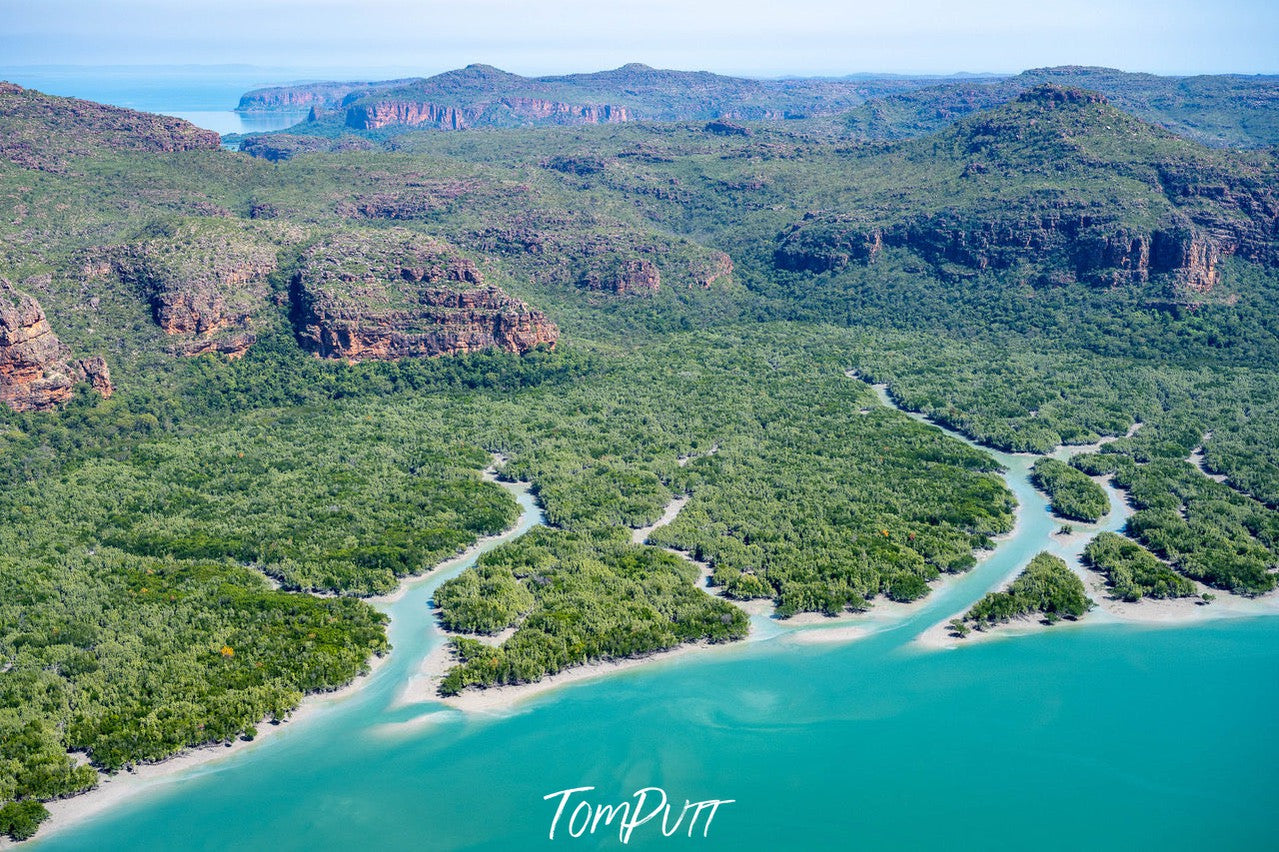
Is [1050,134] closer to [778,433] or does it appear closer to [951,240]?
[951,240]

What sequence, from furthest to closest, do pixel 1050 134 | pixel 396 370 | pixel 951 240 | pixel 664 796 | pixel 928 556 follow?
pixel 1050 134 < pixel 951 240 < pixel 396 370 < pixel 928 556 < pixel 664 796

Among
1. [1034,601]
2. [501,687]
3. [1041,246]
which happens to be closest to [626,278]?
[1041,246]

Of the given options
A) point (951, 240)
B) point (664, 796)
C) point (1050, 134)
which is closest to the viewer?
point (664, 796)

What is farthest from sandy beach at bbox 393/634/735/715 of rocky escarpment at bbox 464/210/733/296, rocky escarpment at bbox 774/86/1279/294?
rocky escarpment at bbox 774/86/1279/294

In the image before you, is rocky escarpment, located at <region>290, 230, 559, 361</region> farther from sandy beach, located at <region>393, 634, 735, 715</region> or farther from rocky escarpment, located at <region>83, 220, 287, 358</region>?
sandy beach, located at <region>393, 634, 735, 715</region>

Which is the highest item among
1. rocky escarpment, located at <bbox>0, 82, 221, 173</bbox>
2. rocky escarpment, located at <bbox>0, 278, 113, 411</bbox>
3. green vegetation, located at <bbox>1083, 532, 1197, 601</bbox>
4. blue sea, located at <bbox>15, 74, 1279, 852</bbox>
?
rocky escarpment, located at <bbox>0, 82, 221, 173</bbox>

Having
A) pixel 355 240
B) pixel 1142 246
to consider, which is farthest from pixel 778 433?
pixel 1142 246
